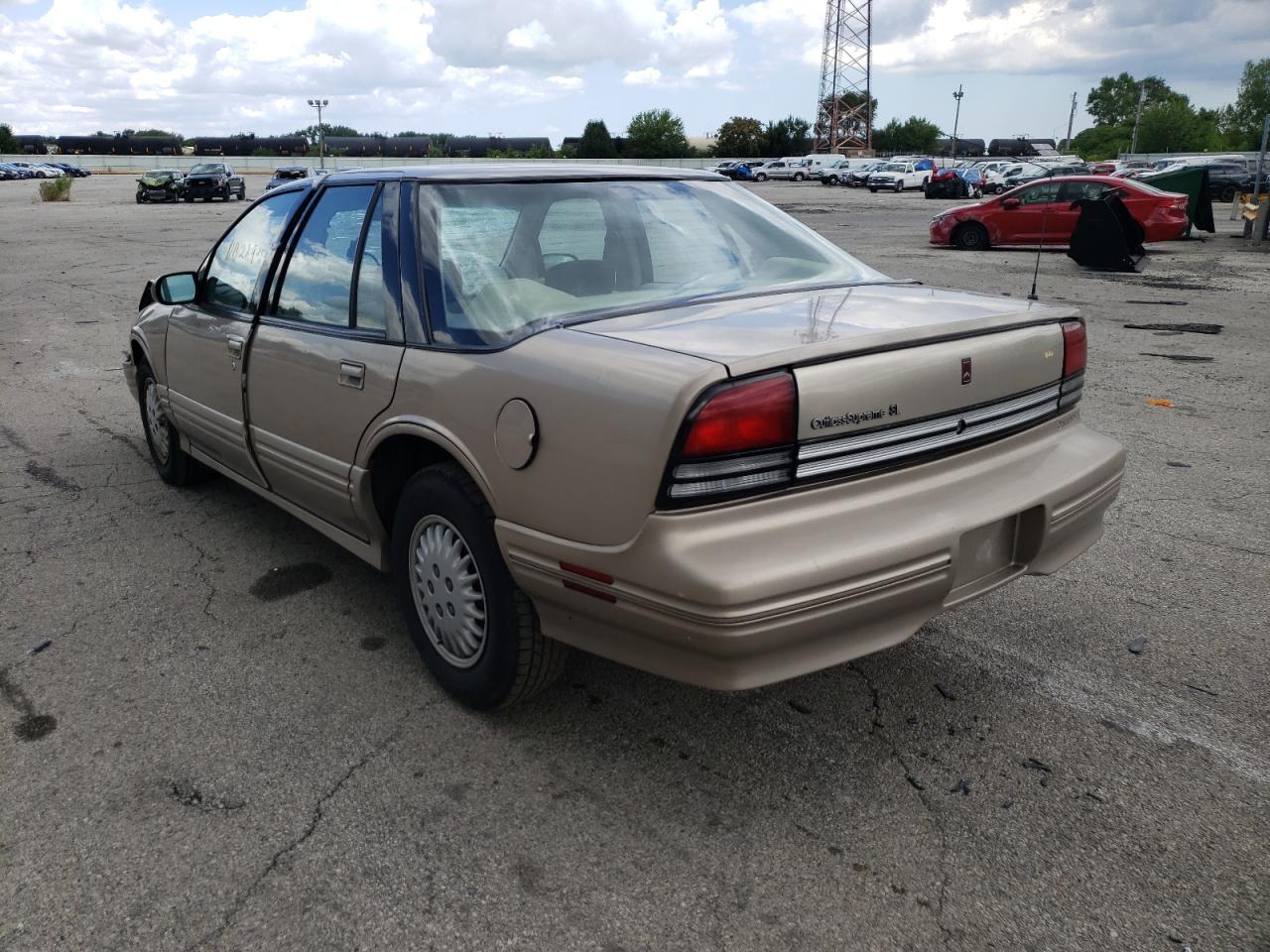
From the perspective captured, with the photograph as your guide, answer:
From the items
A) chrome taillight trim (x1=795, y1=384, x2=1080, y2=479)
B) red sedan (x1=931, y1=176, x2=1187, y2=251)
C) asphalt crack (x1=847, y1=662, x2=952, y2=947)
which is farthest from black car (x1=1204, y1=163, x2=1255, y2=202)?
asphalt crack (x1=847, y1=662, x2=952, y2=947)

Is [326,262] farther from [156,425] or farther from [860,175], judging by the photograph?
[860,175]

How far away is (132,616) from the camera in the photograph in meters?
3.76

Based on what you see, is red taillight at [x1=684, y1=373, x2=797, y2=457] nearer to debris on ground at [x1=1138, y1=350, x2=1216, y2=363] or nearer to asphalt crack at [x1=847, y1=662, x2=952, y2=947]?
asphalt crack at [x1=847, y1=662, x2=952, y2=947]

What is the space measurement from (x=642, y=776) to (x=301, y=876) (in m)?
0.89

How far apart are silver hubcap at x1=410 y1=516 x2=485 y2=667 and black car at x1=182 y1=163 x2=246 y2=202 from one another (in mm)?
42384

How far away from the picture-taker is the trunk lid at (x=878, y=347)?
237 centimetres

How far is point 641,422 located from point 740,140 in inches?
4290

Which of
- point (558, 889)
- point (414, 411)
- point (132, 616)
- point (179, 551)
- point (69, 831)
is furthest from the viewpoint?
point (179, 551)

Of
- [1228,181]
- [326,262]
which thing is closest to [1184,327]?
[326,262]

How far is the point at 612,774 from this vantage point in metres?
2.74

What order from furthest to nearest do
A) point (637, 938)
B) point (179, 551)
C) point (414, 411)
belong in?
1. point (179, 551)
2. point (414, 411)
3. point (637, 938)

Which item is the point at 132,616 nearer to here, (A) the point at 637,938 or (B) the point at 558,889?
(B) the point at 558,889

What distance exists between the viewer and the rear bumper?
7.36 ft

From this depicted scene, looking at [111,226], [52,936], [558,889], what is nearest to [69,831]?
[52,936]
